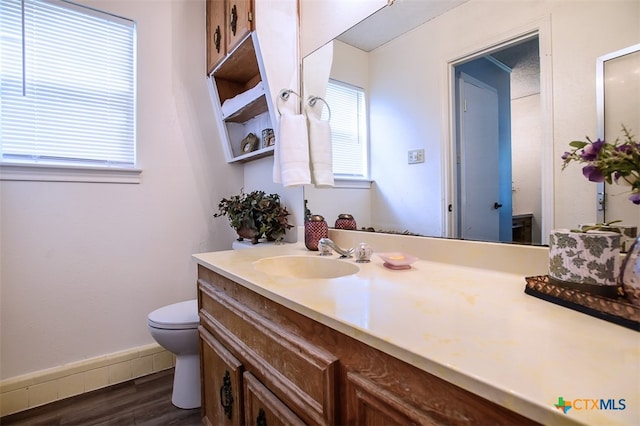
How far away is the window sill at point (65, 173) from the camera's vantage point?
1.55 metres

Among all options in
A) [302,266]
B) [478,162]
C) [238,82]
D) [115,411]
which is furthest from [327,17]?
[115,411]

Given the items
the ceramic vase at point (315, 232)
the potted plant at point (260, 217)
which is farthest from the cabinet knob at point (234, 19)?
the ceramic vase at point (315, 232)

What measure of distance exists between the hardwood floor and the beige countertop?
109cm

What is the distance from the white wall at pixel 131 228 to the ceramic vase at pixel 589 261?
2.00 metres

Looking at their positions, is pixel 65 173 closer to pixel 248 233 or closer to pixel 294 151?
pixel 248 233

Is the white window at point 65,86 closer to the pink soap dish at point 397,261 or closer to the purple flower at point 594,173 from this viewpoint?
the pink soap dish at point 397,261

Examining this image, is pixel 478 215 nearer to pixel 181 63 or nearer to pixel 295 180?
pixel 295 180

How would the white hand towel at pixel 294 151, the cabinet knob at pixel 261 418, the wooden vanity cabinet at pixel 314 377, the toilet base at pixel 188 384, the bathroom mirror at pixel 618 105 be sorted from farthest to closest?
1. the toilet base at pixel 188 384
2. the white hand towel at pixel 294 151
3. the cabinet knob at pixel 261 418
4. the bathroom mirror at pixel 618 105
5. the wooden vanity cabinet at pixel 314 377

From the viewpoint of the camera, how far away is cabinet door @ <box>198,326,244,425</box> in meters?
0.97

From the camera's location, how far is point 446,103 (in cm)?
107

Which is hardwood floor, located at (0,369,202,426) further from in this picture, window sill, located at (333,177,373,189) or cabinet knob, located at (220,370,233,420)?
window sill, located at (333,177,373,189)

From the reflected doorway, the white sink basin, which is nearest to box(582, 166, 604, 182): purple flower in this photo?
the reflected doorway

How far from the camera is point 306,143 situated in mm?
1479

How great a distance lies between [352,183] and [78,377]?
6.08ft
